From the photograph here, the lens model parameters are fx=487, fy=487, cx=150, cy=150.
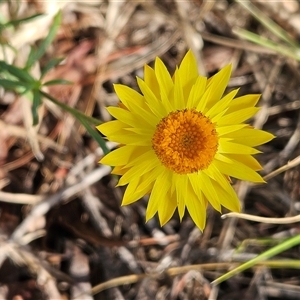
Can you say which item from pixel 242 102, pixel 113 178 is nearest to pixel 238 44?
pixel 113 178

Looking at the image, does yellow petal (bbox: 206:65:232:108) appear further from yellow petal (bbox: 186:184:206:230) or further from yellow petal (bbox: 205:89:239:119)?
yellow petal (bbox: 186:184:206:230)

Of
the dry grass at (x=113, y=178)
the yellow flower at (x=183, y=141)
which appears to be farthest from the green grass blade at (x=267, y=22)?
the yellow flower at (x=183, y=141)

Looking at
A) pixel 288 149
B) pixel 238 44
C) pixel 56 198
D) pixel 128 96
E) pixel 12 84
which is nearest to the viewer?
pixel 128 96

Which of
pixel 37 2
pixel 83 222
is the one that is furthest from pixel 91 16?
pixel 83 222

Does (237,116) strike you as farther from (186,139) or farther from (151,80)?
(151,80)

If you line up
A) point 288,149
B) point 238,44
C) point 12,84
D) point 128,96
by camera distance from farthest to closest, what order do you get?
point 238,44
point 288,149
point 12,84
point 128,96

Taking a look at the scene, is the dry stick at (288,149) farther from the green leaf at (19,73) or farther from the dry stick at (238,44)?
the green leaf at (19,73)

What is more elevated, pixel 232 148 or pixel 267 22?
pixel 267 22
